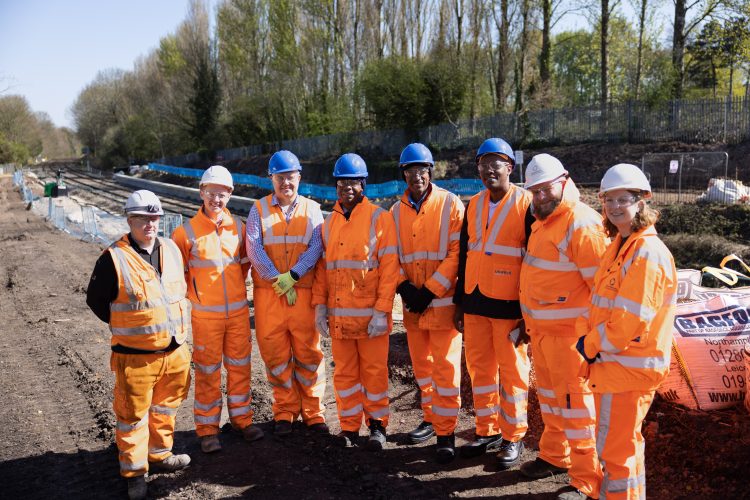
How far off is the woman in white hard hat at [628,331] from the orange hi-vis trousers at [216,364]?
2935 millimetres

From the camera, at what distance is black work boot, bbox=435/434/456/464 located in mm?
4816

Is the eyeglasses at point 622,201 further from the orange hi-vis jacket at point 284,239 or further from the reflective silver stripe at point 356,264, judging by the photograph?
the orange hi-vis jacket at point 284,239

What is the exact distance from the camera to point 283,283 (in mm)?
5082

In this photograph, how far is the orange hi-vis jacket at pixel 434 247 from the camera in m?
4.90

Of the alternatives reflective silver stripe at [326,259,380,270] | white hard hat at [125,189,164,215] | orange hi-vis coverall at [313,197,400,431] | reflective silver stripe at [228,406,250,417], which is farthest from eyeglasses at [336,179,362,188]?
reflective silver stripe at [228,406,250,417]

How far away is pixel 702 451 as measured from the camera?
4500 millimetres

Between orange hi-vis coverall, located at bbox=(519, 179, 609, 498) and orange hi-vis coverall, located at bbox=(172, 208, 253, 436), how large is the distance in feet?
8.16

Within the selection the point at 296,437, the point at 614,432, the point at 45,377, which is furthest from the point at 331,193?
the point at 614,432

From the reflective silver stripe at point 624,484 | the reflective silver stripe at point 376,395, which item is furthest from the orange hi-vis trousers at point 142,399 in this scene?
the reflective silver stripe at point 624,484

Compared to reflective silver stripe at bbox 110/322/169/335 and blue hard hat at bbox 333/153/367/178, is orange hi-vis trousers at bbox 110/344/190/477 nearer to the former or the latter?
reflective silver stripe at bbox 110/322/169/335

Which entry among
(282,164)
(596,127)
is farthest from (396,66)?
(282,164)

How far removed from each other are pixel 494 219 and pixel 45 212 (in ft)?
87.7

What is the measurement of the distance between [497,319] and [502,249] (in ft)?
1.81

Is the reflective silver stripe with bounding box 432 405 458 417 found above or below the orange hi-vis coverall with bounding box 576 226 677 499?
below
